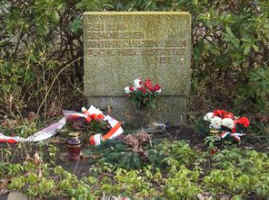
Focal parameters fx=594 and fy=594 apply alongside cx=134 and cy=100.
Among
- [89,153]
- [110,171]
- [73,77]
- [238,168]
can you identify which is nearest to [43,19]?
[73,77]

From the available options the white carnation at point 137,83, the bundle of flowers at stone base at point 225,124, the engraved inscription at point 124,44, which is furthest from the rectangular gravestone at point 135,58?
the bundle of flowers at stone base at point 225,124

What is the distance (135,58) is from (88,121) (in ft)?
2.52

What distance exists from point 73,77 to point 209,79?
151 centimetres

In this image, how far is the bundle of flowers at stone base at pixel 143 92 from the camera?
5.56 metres

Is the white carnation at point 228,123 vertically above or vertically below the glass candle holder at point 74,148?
above

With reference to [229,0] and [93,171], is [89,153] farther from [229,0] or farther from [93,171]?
[229,0]

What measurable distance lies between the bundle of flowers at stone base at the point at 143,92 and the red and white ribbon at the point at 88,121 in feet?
1.00

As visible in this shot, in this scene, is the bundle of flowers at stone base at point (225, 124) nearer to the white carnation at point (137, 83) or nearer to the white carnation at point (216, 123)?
the white carnation at point (216, 123)

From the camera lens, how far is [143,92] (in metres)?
5.55

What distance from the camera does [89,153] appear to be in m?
4.91

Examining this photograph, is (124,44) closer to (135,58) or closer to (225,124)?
(135,58)

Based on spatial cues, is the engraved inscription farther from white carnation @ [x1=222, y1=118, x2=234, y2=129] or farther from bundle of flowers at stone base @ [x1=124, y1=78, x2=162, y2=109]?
white carnation @ [x1=222, y1=118, x2=234, y2=129]

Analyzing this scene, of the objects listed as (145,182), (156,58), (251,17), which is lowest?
(145,182)

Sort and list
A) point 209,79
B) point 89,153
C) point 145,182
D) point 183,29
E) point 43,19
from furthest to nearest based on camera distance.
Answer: point 209,79 < point 43,19 < point 183,29 < point 89,153 < point 145,182
